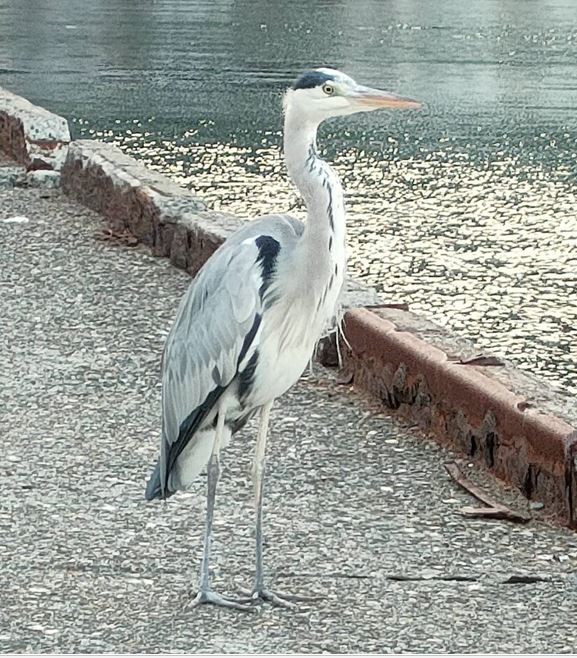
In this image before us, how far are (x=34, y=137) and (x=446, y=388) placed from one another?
566 cm

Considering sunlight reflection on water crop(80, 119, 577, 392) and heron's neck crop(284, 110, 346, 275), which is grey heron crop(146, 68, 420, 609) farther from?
sunlight reflection on water crop(80, 119, 577, 392)

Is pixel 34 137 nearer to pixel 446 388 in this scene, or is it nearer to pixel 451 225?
pixel 451 225

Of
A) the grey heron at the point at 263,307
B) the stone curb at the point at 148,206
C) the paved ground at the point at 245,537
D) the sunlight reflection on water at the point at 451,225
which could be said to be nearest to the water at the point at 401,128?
the sunlight reflection on water at the point at 451,225

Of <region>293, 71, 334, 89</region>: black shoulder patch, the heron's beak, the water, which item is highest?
<region>293, 71, 334, 89</region>: black shoulder patch

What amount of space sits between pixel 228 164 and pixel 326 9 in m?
16.0

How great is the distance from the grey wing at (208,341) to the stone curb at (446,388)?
1190 millimetres

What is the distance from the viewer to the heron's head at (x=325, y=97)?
4.61 m

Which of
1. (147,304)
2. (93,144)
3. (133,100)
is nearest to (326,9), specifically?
(133,100)

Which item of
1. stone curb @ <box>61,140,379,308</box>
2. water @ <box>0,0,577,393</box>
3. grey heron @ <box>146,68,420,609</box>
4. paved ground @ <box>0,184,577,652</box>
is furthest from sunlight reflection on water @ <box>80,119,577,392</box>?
grey heron @ <box>146,68,420,609</box>

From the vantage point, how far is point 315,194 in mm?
4590

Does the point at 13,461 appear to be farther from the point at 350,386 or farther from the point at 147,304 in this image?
the point at 147,304

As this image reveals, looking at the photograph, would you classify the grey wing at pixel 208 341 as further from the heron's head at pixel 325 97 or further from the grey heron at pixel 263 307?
the heron's head at pixel 325 97

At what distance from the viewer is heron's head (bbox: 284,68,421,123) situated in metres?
4.61

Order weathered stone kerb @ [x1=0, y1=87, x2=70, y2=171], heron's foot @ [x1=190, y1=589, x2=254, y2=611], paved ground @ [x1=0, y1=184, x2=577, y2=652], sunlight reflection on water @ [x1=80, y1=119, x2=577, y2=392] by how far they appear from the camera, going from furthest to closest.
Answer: weathered stone kerb @ [x1=0, y1=87, x2=70, y2=171] → sunlight reflection on water @ [x1=80, y1=119, x2=577, y2=392] → heron's foot @ [x1=190, y1=589, x2=254, y2=611] → paved ground @ [x1=0, y1=184, x2=577, y2=652]
